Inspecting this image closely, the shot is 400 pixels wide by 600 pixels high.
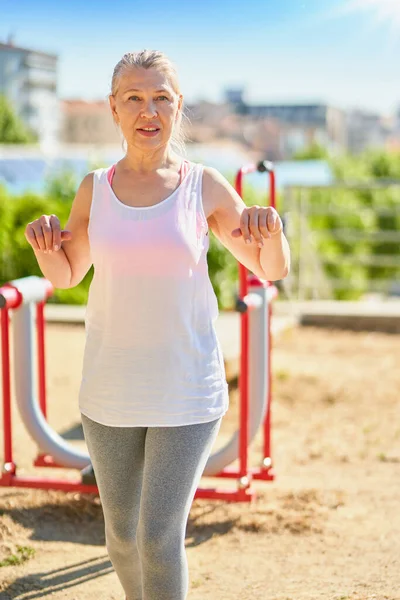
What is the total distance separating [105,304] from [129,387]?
19 centimetres

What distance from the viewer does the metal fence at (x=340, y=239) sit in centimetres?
859

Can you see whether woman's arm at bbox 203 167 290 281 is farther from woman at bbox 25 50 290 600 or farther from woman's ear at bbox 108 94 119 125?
woman's ear at bbox 108 94 119 125

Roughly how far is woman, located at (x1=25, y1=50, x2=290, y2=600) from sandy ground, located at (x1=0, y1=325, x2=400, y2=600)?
849mm

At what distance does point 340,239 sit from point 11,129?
4321cm

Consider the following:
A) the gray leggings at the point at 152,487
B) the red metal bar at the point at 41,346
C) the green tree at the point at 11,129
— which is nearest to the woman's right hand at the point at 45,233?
the gray leggings at the point at 152,487

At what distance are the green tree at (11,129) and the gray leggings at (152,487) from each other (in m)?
49.9

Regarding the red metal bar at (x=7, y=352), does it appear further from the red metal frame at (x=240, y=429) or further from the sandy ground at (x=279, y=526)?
the sandy ground at (x=279, y=526)

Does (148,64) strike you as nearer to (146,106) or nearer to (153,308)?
(146,106)

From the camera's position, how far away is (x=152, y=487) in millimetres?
2037

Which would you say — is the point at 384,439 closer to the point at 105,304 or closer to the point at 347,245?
the point at 105,304

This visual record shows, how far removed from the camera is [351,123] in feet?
336

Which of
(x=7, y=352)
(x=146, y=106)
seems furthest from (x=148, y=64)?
(x=7, y=352)

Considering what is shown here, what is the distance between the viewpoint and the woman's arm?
2.10 m

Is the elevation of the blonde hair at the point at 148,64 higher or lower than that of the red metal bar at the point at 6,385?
higher
